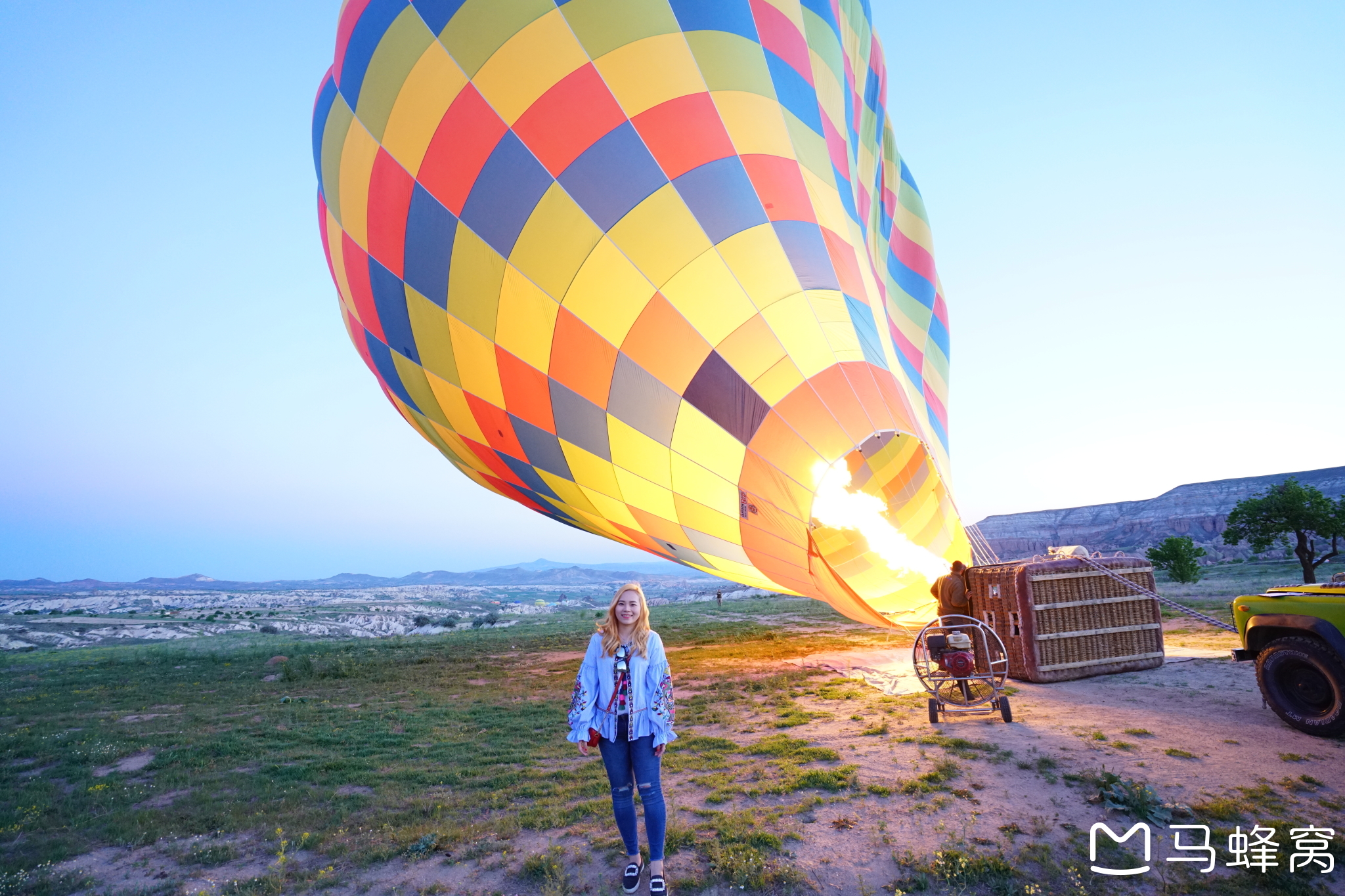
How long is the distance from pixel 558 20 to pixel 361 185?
8.81ft

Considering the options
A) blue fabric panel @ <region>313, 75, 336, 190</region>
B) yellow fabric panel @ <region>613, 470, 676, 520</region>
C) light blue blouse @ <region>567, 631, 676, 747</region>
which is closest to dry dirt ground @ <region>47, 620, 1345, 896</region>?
light blue blouse @ <region>567, 631, 676, 747</region>

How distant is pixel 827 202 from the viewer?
19.9 feet

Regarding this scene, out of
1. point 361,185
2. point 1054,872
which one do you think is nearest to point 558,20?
point 361,185

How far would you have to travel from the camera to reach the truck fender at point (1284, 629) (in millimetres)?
4145

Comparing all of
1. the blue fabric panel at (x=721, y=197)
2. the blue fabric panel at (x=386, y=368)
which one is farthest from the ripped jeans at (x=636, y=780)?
the blue fabric panel at (x=386, y=368)

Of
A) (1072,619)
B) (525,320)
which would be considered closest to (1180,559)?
(1072,619)

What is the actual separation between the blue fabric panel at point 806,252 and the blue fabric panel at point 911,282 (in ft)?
18.3

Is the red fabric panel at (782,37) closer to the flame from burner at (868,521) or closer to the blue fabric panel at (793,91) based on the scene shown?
the blue fabric panel at (793,91)

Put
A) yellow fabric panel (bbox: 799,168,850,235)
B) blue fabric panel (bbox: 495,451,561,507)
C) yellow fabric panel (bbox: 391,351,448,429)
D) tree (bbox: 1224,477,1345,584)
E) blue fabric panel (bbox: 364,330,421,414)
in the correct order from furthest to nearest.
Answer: tree (bbox: 1224,477,1345,584), blue fabric panel (bbox: 364,330,421,414), blue fabric panel (bbox: 495,451,561,507), yellow fabric panel (bbox: 391,351,448,429), yellow fabric panel (bbox: 799,168,850,235)

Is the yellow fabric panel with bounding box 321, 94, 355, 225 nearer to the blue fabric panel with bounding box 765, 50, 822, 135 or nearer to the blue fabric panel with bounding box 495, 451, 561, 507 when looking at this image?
the blue fabric panel with bounding box 495, 451, 561, 507

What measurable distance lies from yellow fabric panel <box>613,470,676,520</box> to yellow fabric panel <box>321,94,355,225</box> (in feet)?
14.4

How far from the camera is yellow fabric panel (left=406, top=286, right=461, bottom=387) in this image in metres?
6.37

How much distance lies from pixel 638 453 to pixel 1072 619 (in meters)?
4.97

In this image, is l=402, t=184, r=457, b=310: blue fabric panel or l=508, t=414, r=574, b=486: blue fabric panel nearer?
l=402, t=184, r=457, b=310: blue fabric panel
